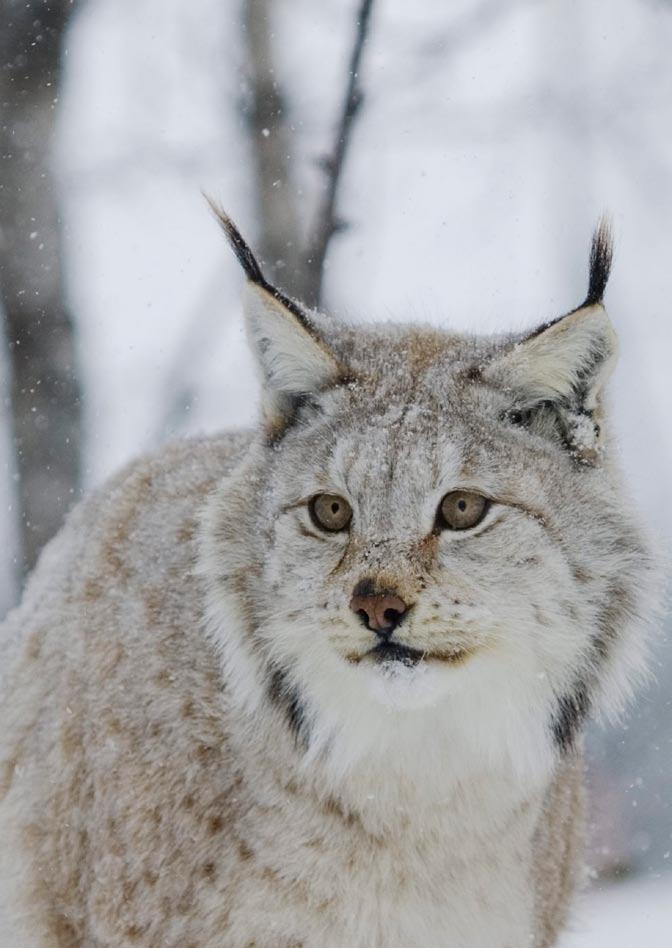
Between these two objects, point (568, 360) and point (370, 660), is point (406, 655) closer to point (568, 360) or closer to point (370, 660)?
point (370, 660)

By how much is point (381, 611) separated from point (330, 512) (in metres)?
0.46

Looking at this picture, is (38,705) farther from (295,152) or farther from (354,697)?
(295,152)

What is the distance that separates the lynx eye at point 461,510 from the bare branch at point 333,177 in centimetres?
304

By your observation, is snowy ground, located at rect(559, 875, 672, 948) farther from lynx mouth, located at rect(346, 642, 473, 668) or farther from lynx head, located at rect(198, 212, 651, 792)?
lynx mouth, located at rect(346, 642, 473, 668)

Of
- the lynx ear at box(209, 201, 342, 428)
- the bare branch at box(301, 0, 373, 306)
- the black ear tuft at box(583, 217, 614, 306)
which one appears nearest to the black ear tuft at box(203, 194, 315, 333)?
the lynx ear at box(209, 201, 342, 428)

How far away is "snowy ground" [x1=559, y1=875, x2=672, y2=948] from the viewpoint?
588 centimetres

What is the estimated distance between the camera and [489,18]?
779 cm

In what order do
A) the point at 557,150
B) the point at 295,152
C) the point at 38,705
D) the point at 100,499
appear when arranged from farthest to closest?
the point at 557,150, the point at 295,152, the point at 100,499, the point at 38,705

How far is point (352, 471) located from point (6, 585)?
511 cm

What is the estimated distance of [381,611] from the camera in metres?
3.15

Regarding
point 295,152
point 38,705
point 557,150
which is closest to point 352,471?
point 38,705

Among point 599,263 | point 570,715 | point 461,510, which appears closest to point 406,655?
point 461,510

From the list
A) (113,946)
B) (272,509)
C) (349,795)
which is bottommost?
(113,946)

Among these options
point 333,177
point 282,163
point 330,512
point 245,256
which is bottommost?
point 330,512
